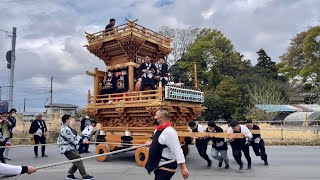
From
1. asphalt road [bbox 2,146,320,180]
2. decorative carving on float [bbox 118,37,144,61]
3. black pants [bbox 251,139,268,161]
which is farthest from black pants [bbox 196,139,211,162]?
decorative carving on float [bbox 118,37,144,61]

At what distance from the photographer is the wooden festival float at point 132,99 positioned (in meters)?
9.90

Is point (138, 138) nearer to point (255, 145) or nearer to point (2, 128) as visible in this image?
point (255, 145)

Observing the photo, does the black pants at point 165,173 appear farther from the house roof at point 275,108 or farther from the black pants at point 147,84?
the house roof at point 275,108

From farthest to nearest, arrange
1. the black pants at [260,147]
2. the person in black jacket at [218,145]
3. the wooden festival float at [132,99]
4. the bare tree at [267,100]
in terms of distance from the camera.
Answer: the bare tree at [267,100]
the wooden festival float at [132,99]
the black pants at [260,147]
the person in black jacket at [218,145]

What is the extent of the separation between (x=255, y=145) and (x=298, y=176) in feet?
6.08

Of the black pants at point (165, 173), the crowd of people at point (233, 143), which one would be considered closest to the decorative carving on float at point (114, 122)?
the crowd of people at point (233, 143)

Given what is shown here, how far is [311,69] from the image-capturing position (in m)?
36.9

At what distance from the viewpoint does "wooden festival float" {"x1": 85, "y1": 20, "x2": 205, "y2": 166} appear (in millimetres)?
9898

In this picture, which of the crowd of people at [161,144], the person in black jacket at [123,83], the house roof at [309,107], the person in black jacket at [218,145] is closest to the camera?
the crowd of people at [161,144]

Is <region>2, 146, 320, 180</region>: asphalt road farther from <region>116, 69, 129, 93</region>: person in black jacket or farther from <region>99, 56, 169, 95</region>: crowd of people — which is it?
<region>99, 56, 169, 95</region>: crowd of people

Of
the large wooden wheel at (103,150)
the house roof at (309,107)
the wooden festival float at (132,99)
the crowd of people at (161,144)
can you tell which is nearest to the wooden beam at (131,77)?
the wooden festival float at (132,99)

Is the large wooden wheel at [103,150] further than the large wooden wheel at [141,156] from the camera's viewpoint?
Yes

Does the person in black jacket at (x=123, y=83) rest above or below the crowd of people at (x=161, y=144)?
above

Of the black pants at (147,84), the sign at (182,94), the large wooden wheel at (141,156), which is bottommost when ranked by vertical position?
the large wooden wheel at (141,156)
